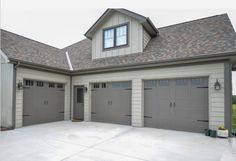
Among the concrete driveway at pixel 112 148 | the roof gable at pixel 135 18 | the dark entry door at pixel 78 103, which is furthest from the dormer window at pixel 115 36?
the concrete driveway at pixel 112 148

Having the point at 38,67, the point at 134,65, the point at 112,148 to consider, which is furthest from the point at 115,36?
the point at 112,148

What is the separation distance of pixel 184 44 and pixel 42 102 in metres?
7.20

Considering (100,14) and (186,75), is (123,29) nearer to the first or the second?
(100,14)

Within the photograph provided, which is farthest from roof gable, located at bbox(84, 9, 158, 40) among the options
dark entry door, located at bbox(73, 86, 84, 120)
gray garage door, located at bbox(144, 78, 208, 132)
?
dark entry door, located at bbox(73, 86, 84, 120)

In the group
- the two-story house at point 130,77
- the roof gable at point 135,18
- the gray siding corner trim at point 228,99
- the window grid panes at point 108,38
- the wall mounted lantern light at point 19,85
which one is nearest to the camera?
the gray siding corner trim at point 228,99

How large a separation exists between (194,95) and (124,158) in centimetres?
396

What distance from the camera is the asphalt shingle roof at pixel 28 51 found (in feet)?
22.3

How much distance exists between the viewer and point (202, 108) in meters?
5.77

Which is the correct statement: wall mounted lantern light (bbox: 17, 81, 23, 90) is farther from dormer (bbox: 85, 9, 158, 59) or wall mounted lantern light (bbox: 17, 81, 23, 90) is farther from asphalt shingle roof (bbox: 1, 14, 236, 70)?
dormer (bbox: 85, 9, 158, 59)

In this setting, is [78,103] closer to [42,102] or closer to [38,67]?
[42,102]

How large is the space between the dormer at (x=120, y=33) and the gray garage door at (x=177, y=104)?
224cm

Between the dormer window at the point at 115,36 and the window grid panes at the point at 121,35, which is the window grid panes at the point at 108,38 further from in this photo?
the window grid panes at the point at 121,35

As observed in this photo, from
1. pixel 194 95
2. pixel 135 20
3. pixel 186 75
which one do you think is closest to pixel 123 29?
pixel 135 20

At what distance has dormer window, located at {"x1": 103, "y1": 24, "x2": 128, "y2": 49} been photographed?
8.05 m
